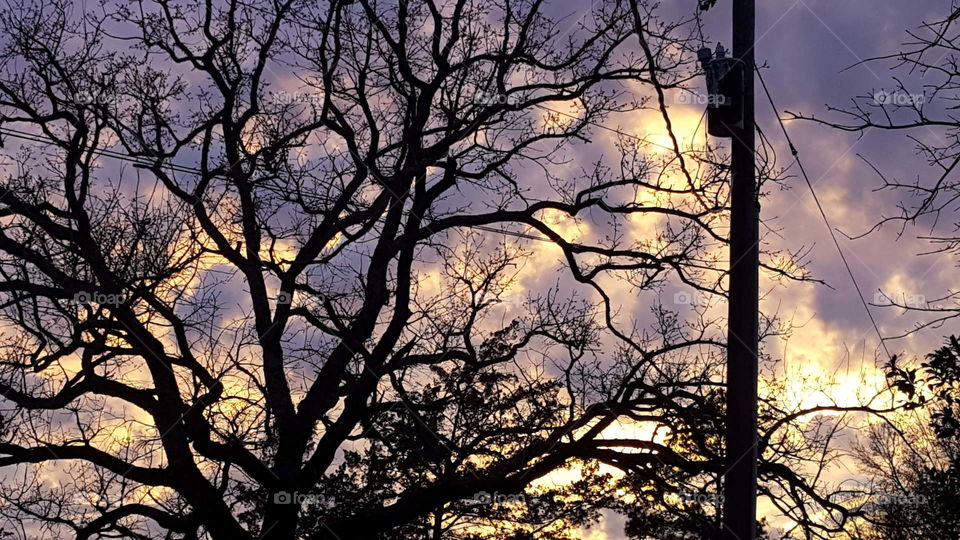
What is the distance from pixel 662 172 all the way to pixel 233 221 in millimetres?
6799

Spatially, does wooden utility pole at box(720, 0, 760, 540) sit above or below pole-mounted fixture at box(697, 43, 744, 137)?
below

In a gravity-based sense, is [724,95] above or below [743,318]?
above

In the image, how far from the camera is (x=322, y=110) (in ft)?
49.3

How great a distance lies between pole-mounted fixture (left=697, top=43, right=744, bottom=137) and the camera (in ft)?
22.7

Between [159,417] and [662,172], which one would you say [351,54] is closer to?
[662,172]

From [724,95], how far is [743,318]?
1.67m

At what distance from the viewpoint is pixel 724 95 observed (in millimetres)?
6961

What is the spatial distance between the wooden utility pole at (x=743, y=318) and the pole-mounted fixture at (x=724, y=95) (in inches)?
2.5

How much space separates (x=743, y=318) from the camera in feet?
22.0

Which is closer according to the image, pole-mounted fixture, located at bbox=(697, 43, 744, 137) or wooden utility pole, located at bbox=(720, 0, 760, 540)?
wooden utility pole, located at bbox=(720, 0, 760, 540)

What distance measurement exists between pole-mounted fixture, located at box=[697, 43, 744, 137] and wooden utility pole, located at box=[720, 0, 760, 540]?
6cm

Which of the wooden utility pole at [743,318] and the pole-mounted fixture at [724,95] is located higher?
the pole-mounted fixture at [724,95]

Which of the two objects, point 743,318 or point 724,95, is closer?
point 743,318

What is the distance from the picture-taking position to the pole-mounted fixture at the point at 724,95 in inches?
273
